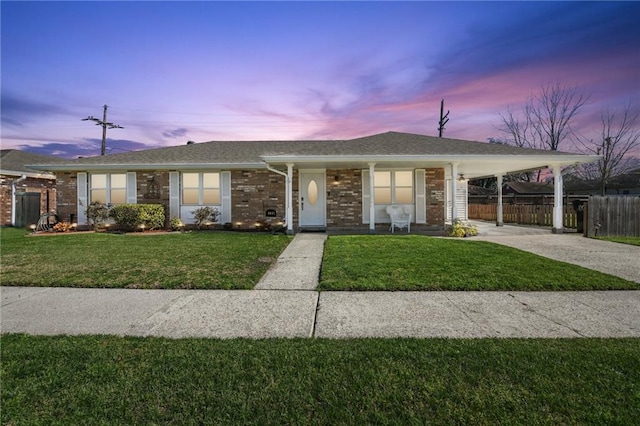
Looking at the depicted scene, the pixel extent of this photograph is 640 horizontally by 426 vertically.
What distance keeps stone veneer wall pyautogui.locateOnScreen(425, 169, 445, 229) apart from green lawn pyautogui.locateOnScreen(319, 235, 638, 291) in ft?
13.7

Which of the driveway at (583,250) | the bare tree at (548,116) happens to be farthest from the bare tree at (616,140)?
the driveway at (583,250)

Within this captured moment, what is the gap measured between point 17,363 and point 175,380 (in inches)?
59.2

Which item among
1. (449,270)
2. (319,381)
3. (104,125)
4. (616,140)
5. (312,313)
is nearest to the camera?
(319,381)

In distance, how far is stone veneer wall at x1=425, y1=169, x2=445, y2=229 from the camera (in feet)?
40.0

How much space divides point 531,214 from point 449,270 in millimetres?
11637

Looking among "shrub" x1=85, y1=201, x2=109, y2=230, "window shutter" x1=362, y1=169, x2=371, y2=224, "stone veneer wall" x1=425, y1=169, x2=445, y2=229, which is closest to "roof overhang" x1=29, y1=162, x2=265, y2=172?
"shrub" x1=85, y1=201, x2=109, y2=230

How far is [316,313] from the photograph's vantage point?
386 centimetres

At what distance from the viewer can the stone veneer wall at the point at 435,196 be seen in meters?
12.2

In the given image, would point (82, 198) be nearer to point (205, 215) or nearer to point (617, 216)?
point (205, 215)

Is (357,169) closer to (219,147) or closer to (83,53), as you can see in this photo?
(219,147)

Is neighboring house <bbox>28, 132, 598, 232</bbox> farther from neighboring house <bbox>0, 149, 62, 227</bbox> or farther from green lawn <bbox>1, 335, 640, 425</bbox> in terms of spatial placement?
green lawn <bbox>1, 335, 640, 425</bbox>

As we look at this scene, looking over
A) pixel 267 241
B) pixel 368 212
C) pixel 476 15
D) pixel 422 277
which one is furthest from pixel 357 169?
pixel 422 277

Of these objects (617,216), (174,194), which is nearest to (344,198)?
(174,194)

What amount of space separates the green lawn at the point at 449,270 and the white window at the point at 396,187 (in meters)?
4.42
